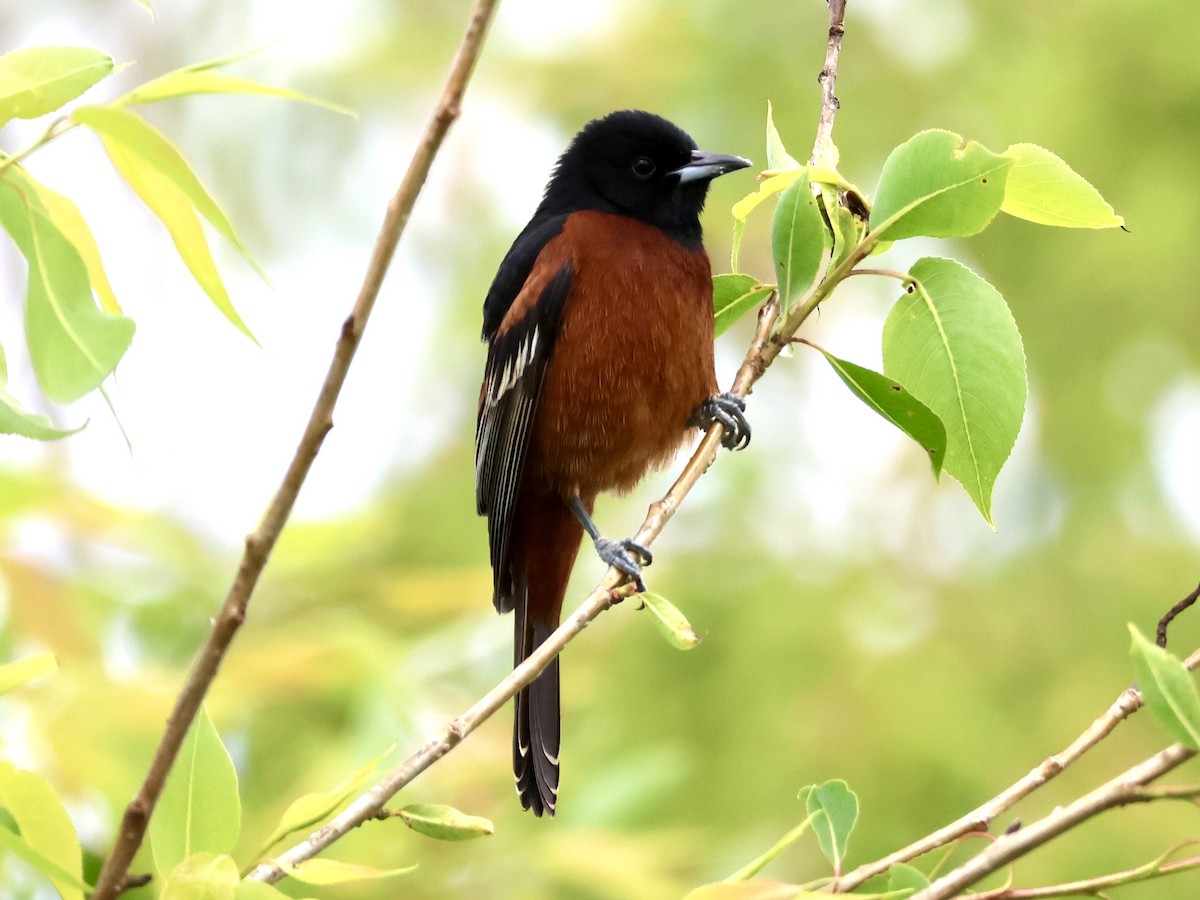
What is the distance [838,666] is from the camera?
5938mm

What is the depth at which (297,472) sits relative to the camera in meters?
1.26

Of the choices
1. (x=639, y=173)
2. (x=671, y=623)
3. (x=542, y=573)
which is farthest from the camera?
(x=639, y=173)

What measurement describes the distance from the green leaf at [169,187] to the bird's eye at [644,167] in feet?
10.1

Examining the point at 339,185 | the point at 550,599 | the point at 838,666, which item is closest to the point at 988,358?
the point at 550,599

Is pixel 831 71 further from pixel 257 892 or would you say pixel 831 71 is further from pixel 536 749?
pixel 536 749

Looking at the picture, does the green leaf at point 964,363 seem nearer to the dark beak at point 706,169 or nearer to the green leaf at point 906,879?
the green leaf at point 906,879

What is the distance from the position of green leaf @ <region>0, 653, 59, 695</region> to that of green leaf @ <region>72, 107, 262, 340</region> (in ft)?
1.43

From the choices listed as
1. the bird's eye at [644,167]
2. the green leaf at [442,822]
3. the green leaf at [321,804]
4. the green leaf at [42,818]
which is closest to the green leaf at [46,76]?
the green leaf at [42,818]

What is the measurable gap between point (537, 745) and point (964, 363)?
1.99m

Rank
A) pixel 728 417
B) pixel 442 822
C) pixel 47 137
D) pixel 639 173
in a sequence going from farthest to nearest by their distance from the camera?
pixel 639 173 < pixel 728 417 < pixel 442 822 < pixel 47 137

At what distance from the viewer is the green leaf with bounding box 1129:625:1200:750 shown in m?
1.32

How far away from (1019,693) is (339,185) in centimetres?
585

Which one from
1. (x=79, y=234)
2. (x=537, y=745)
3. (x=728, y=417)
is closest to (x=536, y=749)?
(x=537, y=745)

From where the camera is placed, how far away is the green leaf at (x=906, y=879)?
151 cm
